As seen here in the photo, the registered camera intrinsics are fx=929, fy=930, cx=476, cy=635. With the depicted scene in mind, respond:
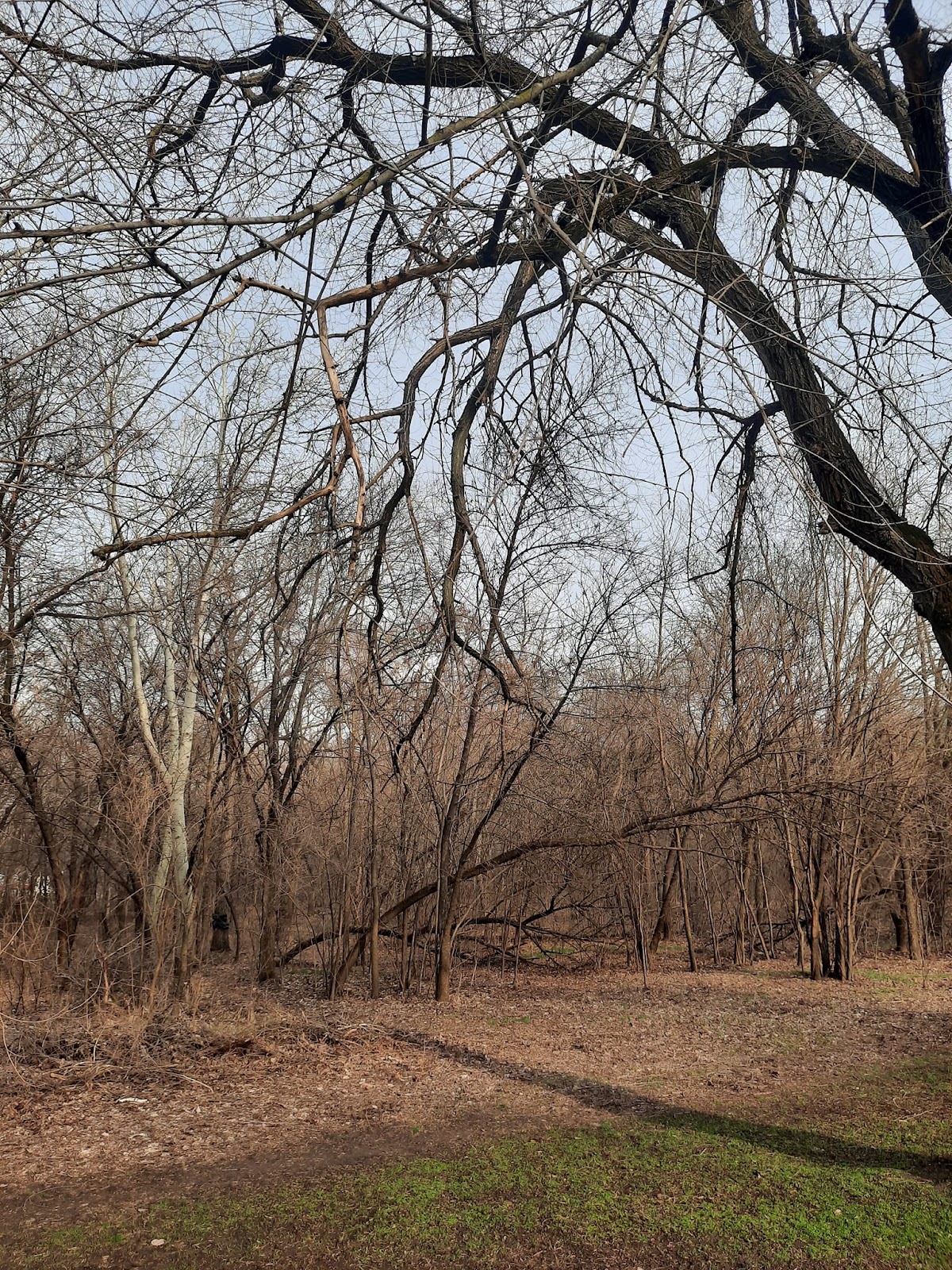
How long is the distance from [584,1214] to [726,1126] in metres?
1.89

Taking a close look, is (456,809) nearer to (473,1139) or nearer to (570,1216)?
(473,1139)

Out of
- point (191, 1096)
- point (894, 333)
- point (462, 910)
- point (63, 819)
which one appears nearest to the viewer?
point (894, 333)

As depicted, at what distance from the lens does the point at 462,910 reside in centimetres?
1227

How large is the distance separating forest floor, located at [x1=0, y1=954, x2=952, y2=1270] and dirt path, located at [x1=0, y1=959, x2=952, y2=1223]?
3cm

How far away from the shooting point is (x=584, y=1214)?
4766 mm

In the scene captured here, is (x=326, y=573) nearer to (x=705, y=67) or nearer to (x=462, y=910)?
(x=462, y=910)

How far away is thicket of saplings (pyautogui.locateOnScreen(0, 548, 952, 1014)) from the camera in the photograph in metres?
9.84

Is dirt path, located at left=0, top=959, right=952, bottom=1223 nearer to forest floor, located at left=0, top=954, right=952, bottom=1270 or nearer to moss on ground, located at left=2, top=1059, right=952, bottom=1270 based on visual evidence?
forest floor, located at left=0, top=954, right=952, bottom=1270

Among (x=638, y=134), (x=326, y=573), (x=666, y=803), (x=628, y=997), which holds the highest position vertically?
(x=326, y=573)

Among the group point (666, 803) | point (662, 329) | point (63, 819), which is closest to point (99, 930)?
point (63, 819)

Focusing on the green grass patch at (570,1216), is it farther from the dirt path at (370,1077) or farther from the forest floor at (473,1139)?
the dirt path at (370,1077)

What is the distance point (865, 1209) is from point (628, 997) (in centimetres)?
672

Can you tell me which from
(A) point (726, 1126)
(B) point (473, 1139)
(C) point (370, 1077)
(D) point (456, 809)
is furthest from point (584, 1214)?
(D) point (456, 809)

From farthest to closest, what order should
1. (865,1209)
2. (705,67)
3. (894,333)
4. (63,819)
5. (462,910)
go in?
(462,910)
(63,819)
(865,1209)
(894,333)
(705,67)
